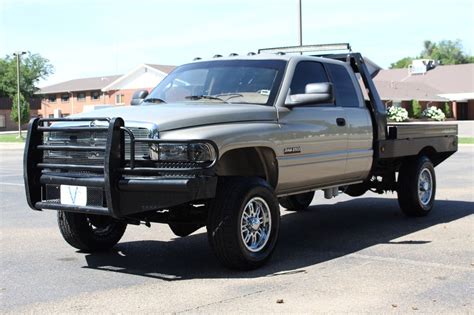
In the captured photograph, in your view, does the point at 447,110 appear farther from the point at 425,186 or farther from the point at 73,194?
the point at 73,194

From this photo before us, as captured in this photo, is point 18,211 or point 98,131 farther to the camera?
point 18,211

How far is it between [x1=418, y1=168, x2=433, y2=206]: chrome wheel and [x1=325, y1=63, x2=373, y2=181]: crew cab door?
4.76 feet

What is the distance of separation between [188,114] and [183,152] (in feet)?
1.67

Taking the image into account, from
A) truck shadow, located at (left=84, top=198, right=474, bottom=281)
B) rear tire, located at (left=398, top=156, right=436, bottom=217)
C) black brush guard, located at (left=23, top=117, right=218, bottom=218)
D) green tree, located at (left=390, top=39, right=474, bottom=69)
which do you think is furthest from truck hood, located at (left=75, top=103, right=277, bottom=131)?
green tree, located at (left=390, top=39, right=474, bottom=69)

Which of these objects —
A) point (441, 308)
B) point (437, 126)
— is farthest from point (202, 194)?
point (437, 126)

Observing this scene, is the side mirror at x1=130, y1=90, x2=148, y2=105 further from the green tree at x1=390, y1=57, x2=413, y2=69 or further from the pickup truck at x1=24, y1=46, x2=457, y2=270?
the green tree at x1=390, y1=57, x2=413, y2=69

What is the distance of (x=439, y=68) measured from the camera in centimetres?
8450

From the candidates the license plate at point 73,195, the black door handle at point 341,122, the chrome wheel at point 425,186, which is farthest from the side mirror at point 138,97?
the chrome wheel at point 425,186

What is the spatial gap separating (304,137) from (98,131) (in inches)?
87.1

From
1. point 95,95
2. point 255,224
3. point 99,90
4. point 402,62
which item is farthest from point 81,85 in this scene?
point 402,62

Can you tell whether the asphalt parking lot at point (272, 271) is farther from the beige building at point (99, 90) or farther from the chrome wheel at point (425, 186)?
Answer: the beige building at point (99, 90)

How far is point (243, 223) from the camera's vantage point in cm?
616

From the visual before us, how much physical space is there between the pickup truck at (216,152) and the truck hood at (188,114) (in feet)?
0.04

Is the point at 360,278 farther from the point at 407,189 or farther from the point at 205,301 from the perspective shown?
the point at 407,189
